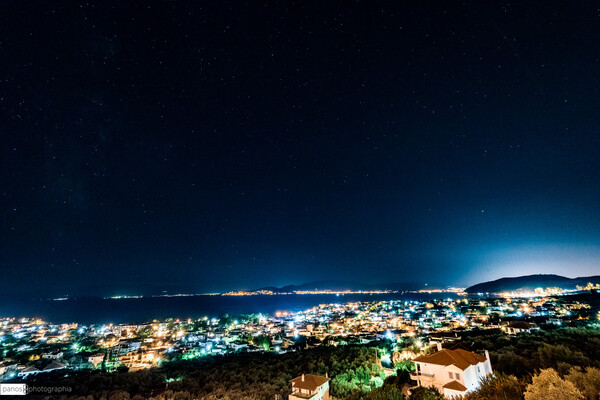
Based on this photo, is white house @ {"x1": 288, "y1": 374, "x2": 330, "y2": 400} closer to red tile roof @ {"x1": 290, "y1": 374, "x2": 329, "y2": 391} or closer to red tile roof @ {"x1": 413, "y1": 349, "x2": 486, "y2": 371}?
red tile roof @ {"x1": 290, "y1": 374, "x2": 329, "y2": 391}

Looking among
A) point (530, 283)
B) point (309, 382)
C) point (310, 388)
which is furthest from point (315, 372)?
point (530, 283)

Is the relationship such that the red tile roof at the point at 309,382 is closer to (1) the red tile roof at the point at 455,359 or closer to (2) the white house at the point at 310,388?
(2) the white house at the point at 310,388

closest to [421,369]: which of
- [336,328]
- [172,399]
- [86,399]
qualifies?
[172,399]

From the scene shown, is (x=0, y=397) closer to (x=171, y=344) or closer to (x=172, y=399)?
(x=172, y=399)

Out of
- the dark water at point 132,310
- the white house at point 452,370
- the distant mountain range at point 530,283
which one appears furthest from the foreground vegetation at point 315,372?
the distant mountain range at point 530,283

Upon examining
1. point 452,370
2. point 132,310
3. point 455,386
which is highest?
point 452,370

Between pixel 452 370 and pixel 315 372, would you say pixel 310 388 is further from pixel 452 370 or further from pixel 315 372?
pixel 452 370
